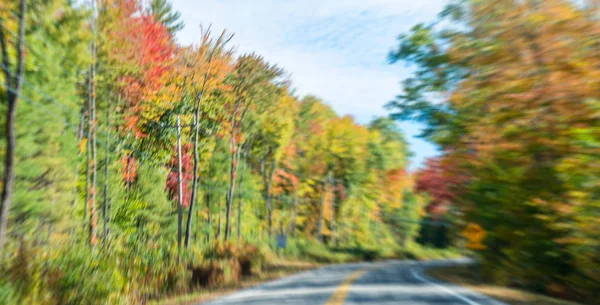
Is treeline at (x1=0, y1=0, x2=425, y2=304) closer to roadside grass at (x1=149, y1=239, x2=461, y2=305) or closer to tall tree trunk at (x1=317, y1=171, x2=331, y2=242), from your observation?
roadside grass at (x1=149, y1=239, x2=461, y2=305)

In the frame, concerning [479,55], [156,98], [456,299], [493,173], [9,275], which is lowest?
[456,299]

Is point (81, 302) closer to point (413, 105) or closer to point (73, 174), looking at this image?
point (73, 174)

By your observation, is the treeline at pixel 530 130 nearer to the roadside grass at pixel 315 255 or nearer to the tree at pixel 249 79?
the tree at pixel 249 79

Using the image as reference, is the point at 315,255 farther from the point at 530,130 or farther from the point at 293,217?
the point at 530,130

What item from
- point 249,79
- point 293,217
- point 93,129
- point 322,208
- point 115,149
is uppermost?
point 249,79

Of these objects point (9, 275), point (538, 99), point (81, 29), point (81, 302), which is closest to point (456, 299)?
point (538, 99)

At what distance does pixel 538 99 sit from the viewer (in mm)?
13023

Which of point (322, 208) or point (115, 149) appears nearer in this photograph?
point (115, 149)

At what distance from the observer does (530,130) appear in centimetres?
1430

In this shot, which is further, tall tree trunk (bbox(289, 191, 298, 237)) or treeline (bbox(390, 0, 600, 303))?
tall tree trunk (bbox(289, 191, 298, 237))

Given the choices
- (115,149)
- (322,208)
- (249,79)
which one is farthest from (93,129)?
(322,208)

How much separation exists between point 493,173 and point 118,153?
474 inches

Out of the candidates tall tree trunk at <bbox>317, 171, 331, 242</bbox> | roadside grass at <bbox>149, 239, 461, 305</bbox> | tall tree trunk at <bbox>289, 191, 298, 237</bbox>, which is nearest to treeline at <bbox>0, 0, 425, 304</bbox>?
roadside grass at <bbox>149, 239, 461, 305</bbox>

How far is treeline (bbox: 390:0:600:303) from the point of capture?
12.3 metres
